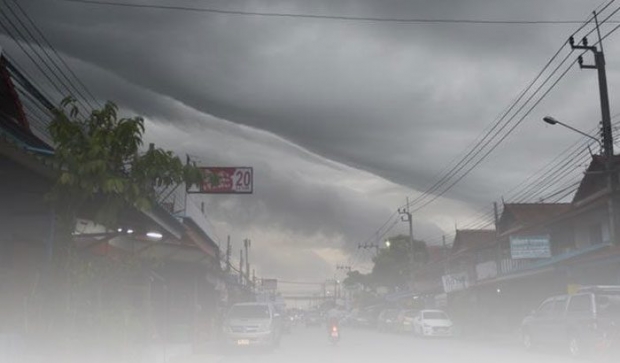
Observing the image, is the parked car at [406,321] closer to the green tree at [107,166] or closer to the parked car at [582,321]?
the parked car at [582,321]

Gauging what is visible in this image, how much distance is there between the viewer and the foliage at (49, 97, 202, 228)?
32.2 ft

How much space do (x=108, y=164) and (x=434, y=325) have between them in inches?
1113

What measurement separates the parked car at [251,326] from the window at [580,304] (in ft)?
33.1

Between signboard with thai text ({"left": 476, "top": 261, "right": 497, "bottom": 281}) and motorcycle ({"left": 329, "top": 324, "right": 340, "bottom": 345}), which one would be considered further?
signboard with thai text ({"left": 476, "top": 261, "right": 497, "bottom": 281})

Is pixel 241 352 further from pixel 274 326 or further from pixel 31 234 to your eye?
pixel 31 234

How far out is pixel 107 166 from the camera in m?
9.99

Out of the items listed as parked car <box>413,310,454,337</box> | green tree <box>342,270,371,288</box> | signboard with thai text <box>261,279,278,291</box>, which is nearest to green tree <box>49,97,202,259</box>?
parked car <box>413,310,454,337</box>

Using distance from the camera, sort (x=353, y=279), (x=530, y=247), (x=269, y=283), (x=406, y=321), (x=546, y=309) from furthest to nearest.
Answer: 1. (x=269, y=283)
2. (x=353, y=279)
3. (x=406, y=321)
4. (x=530, y=247)
5. (x=546, y=309)

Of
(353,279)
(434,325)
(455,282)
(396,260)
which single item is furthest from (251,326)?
(353,279)

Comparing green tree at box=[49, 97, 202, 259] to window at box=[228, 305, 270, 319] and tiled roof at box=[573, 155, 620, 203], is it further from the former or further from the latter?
tiled roof at box=[573, 155, 620, 203]

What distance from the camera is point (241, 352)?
80.8 ft

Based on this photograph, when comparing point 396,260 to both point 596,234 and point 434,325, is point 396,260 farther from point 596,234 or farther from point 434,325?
point 596,234

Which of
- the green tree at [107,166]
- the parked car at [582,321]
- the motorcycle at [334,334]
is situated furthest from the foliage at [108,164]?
the motorcycle at [334,334]

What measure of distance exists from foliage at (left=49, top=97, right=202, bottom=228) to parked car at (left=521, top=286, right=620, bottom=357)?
12.1m
